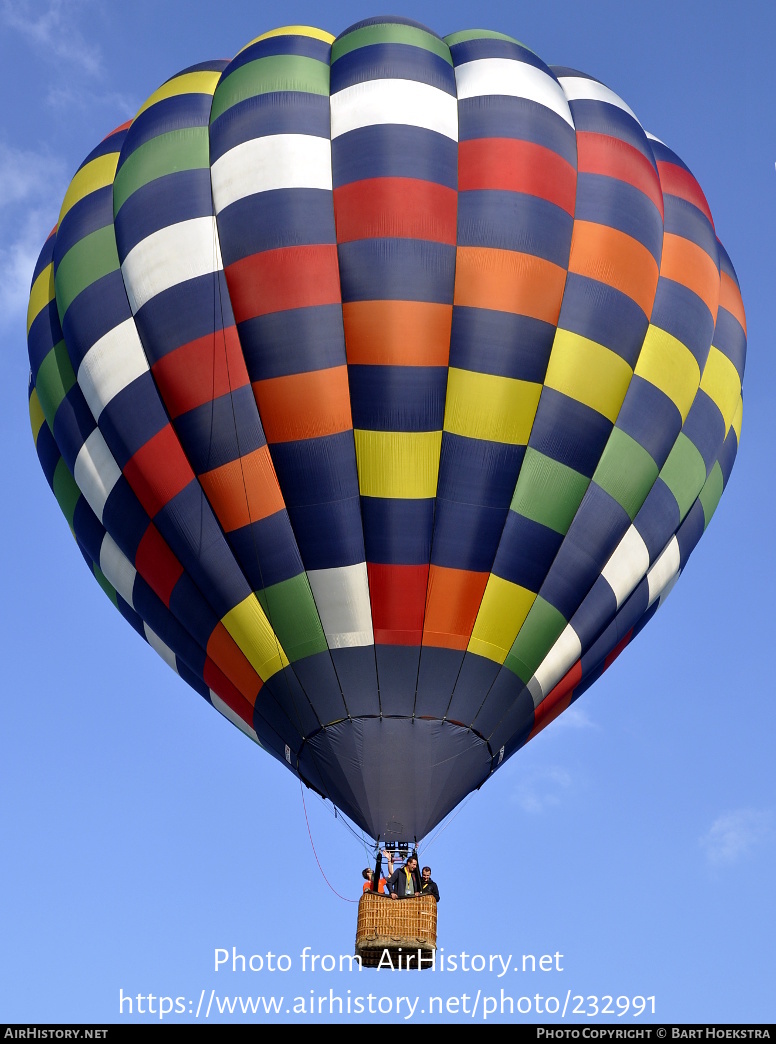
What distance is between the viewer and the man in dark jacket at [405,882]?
38.3 ft

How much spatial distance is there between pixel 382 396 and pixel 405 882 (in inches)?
146

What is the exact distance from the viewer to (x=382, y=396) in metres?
12.3

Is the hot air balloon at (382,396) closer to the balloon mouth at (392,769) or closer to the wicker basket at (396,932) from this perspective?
the balloon mouth at (392,769)

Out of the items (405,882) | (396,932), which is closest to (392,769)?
(405,882)

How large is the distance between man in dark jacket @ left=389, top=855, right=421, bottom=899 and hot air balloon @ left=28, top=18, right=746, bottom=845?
0.31 metres

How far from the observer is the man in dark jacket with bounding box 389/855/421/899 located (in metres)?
11.7

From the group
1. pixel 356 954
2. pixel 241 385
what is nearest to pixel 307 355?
pixel 241 385

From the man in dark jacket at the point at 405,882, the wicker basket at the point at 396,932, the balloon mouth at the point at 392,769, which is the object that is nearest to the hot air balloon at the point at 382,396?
the balloon mouth at the point at 392,769

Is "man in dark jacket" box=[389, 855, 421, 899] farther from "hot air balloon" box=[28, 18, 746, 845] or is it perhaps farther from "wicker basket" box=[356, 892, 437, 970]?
"hot air balloon" box=[28, 18, 746, 845]

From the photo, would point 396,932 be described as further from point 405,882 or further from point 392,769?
point 392,769

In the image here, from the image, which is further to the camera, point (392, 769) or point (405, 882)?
point (392, 769)

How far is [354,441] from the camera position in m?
12.3

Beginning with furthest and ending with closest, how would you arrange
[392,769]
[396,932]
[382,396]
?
[382,396] < [392,769] < [396,932]
